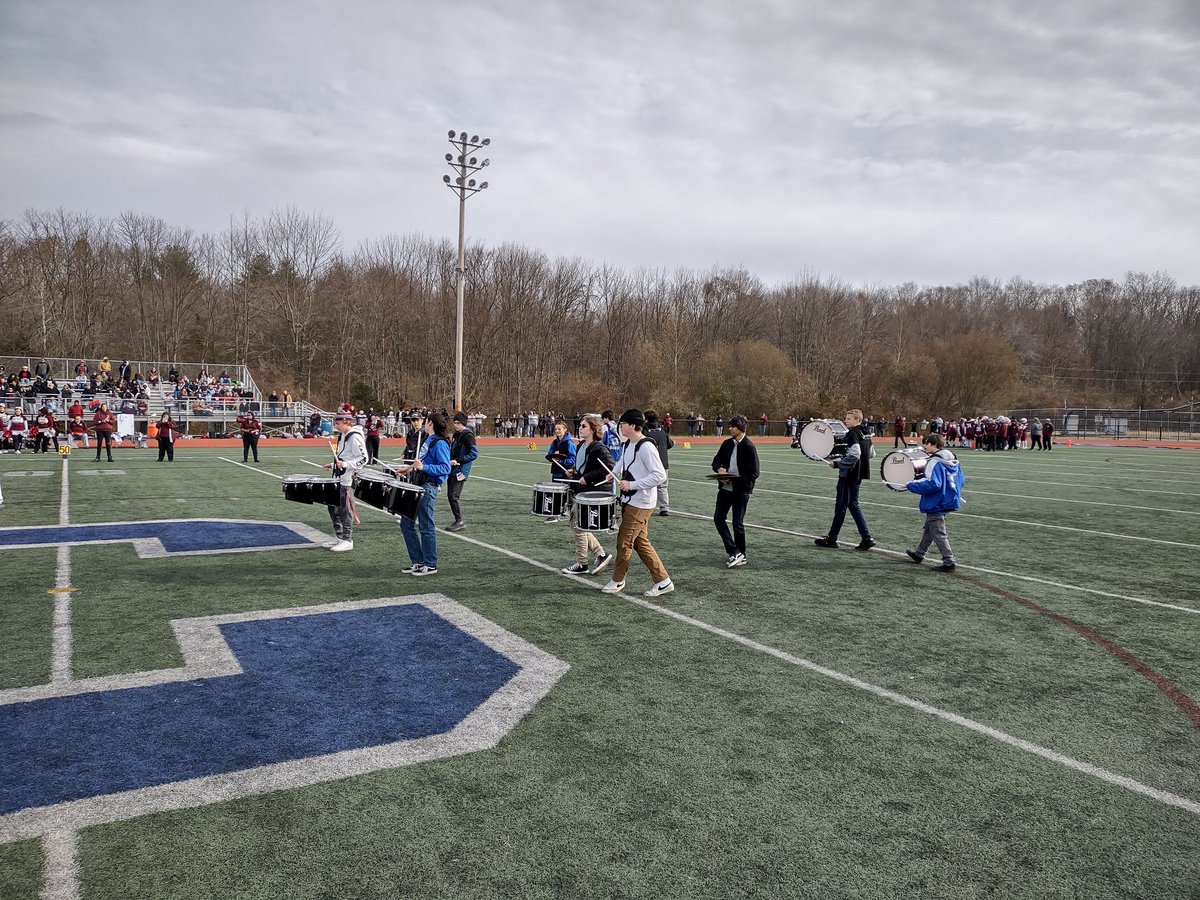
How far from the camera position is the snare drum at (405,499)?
877cm

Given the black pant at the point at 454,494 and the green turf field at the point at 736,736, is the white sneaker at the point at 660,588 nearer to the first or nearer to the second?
the green turf field at the point at 736,736

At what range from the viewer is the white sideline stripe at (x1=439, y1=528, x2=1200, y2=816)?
4301 millimetres

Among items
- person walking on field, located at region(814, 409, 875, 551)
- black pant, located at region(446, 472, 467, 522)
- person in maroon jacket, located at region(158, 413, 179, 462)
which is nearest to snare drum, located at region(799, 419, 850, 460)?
person walking on field, located at region(814, 409, 875, 551)

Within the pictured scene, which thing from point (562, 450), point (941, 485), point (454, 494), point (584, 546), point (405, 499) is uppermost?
point (562, 450)

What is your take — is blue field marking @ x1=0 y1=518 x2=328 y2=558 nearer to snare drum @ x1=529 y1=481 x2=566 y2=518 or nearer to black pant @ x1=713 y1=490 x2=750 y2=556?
snare drum @ x1=529 y1=481 x2=566 y2=518

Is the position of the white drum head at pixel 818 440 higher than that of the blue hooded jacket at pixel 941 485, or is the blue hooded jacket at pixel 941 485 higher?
the white drum head at pixel 818 440

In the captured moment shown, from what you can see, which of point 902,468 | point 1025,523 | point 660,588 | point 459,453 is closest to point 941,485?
point 902,468

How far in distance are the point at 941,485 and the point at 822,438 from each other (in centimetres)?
251

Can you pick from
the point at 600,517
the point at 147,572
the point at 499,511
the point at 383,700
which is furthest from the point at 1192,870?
the point at 499,511

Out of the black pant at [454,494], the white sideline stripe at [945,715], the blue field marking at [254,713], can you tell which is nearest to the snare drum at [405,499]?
the blue field marking at [254,713]

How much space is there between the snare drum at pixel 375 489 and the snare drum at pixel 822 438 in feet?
20.8

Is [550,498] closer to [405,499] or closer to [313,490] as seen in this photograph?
[405,499]

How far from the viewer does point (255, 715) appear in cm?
516

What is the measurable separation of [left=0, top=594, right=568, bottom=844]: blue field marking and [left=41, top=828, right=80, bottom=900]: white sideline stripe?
89 mm
